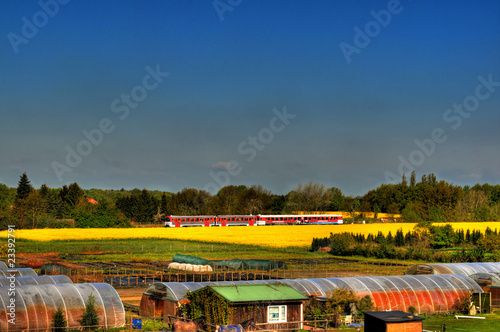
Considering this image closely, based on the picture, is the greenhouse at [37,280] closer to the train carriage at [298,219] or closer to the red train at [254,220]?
the red train at [254,220]

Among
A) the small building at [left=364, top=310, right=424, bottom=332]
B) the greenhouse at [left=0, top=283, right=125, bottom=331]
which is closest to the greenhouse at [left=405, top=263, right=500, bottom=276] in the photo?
the small building at [left=364, top=310, right=424, bottom=332]

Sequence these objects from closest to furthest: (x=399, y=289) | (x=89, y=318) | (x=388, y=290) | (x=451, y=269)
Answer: (x=89, y=318), (x=388, y=290), (x=399, y=289), (x=451, y=269)

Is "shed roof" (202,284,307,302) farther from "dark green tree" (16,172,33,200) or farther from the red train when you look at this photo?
"dark green tree" (16,172,33,200)

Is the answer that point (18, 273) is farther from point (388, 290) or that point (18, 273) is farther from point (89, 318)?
point (388, 290)

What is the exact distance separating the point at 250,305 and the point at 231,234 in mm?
77577

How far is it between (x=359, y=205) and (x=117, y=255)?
4459 inches

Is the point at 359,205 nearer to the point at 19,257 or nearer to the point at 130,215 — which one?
the point at 130,215

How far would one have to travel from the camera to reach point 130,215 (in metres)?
164

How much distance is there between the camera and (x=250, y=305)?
3050 cm

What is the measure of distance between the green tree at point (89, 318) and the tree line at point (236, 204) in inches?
3540

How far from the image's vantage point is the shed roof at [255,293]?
1205 inches

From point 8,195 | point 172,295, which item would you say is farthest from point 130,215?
point 172,295

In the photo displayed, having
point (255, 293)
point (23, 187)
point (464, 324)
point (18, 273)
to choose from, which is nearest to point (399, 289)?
point (464, 324)

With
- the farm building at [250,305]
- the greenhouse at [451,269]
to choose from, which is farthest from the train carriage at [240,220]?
the farm building at [250,305]
